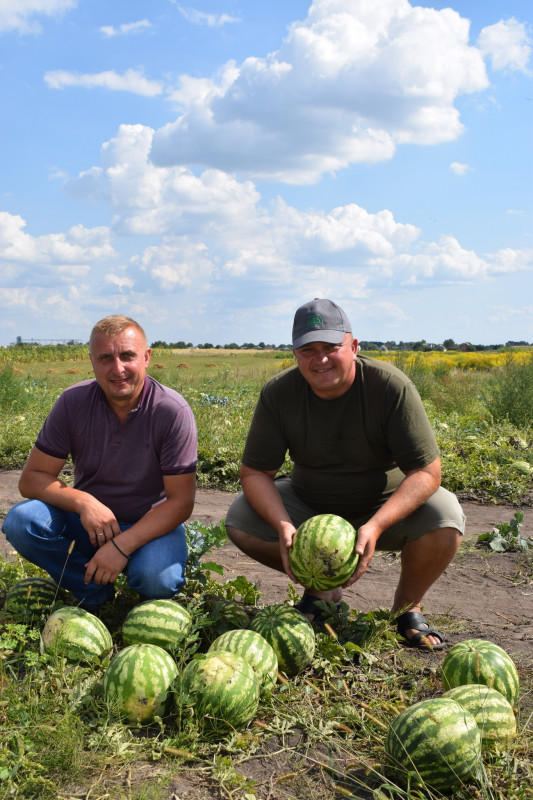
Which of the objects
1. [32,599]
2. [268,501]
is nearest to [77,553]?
[32,599]

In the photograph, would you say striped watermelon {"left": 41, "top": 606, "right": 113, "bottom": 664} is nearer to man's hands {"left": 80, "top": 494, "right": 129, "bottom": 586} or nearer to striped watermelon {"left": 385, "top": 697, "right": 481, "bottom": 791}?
man's hands {"left": 80, "top": 494, "right": 129, "bottom": 586}

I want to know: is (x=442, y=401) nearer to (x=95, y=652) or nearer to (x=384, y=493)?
(x=384, y=493)

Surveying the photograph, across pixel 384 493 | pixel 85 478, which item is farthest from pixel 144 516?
pixel 384 493

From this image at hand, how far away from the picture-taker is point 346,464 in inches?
161

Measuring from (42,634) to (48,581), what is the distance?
50 centimetres

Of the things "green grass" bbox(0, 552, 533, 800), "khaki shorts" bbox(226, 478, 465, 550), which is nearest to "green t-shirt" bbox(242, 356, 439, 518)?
"khaki shorts" bbox(226, 478, 465, 550)

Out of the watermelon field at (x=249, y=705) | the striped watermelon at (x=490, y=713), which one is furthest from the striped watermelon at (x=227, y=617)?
the striped watermelon at (x=490, y=713)

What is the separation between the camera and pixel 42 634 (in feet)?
11.4

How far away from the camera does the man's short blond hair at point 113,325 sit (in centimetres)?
373

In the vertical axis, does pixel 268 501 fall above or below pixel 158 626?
above

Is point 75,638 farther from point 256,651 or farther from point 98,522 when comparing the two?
point 256,651

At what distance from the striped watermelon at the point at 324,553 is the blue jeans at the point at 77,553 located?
0.74 m

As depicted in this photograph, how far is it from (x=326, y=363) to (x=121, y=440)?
1.30 meters

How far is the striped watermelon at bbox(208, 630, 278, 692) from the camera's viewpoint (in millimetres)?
3047
